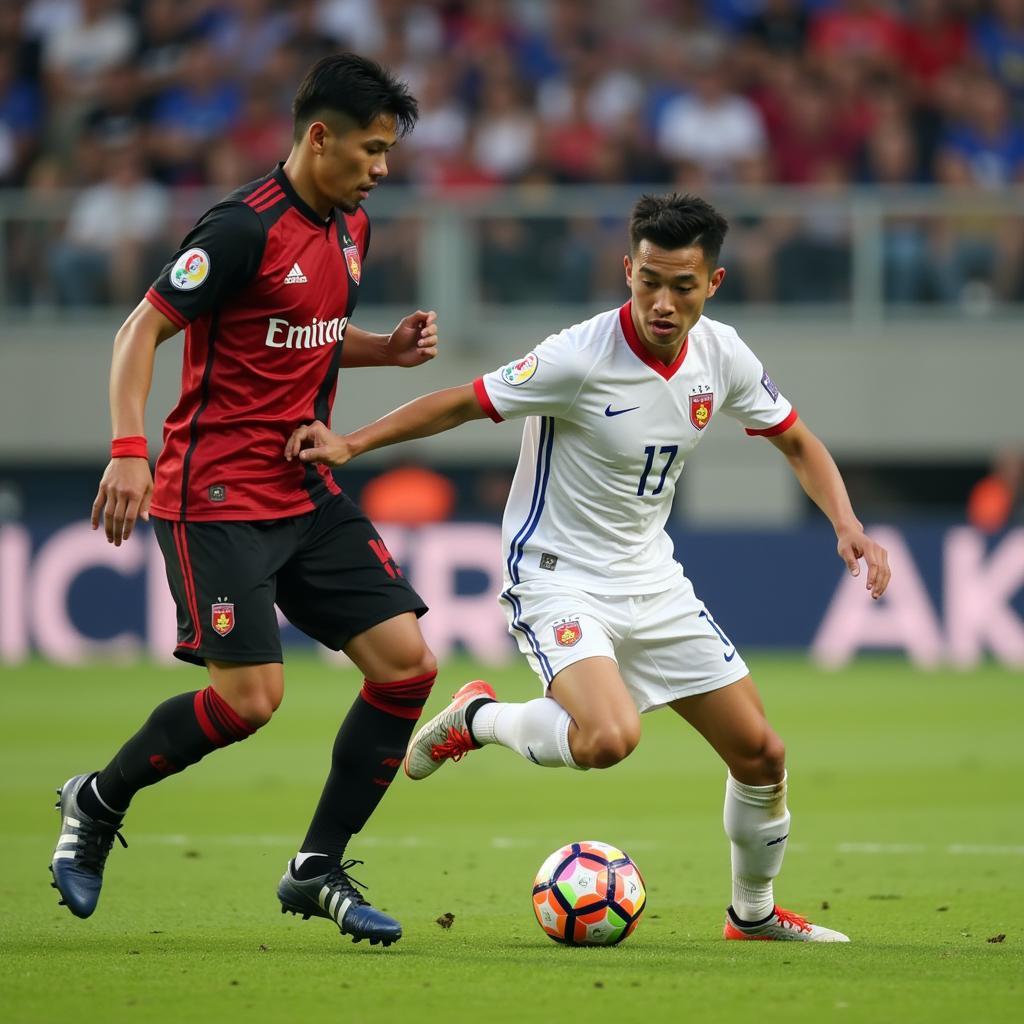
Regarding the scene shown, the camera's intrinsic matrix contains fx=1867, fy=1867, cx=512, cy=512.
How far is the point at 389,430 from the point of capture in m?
5.40

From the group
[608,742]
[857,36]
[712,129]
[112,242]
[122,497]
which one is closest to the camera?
[122,497]

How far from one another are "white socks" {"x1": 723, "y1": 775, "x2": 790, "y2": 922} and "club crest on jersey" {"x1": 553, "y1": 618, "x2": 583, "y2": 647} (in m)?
0.63

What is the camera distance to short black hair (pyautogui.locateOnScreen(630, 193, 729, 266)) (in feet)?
17.9

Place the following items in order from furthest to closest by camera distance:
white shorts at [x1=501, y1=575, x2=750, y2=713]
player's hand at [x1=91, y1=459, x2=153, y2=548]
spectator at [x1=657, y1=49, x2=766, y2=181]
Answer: spectator at [x1=657, y1=49, x2=766, y2=181]
white shorts at [x1=501, y1=575, x2=750, y2=713]
player's hand at [x1=91, y1=459, x2=153, y2=548]

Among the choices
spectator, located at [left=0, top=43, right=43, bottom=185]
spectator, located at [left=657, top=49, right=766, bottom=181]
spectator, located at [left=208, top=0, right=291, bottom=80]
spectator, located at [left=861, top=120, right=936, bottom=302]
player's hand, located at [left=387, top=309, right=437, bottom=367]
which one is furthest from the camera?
spectator, located at [left=208, top=0, right=291, bottom=80]

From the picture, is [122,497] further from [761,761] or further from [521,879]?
[521,879]

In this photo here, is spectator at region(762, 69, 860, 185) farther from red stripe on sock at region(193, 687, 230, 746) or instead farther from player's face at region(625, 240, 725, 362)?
red stripe on sock at region(193, 687, 230, 746)

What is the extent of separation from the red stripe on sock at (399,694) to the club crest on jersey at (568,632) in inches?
15.3

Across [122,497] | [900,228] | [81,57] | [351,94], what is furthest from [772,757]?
[81,57]

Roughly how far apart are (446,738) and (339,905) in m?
0.73

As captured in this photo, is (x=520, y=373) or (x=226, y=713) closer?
(x=226, y=713)

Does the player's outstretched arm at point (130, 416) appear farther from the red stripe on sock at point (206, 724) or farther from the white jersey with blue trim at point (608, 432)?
the white jersey with blue trim at point (608, 432)

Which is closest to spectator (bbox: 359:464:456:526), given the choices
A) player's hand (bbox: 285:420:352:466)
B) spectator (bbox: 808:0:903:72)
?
spectator (bbox: 808:0:903:72)

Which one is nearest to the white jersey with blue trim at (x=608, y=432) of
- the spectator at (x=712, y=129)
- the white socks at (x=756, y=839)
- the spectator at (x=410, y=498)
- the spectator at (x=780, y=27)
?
the white socks at (x=756, y=839)
